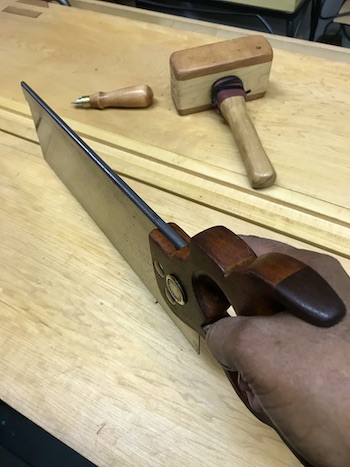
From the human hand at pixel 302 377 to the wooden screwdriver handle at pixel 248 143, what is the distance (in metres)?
0.37

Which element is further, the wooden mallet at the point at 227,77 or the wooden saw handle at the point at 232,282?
the wooden mallet at the point at 227,77

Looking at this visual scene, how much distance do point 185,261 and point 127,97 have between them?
51cm

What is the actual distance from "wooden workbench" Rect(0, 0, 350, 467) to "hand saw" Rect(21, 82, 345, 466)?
0.05 m

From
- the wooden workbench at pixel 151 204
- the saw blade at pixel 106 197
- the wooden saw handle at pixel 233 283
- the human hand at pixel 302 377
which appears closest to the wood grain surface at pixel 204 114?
the wooden workbench at pixel 151 204

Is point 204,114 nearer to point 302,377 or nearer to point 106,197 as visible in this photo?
point 106,197

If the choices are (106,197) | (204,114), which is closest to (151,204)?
(106,197)

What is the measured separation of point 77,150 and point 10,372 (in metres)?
0.32

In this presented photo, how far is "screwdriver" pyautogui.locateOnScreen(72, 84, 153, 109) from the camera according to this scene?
0.83m

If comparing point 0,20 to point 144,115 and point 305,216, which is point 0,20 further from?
point 305,216

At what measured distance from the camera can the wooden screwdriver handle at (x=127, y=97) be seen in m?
0.83

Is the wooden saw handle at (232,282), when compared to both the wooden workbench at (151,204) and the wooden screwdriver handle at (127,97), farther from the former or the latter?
the wooden screwdriver handle at (127,97)

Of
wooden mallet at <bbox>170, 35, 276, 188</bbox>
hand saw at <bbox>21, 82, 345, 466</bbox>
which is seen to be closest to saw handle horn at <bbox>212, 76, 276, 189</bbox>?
wooden mallet at <bbox>170, 35, 276, 188</bbox>

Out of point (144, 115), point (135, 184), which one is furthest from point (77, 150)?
point (144, 115)

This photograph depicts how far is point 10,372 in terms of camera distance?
1.80 ft
